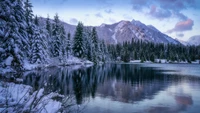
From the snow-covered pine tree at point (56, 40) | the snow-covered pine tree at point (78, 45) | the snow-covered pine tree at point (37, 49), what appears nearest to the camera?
the snow-covered pine tree at point (37, 49)

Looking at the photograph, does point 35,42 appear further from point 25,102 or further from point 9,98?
point 25,102

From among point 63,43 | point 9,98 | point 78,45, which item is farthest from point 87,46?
point 9,98

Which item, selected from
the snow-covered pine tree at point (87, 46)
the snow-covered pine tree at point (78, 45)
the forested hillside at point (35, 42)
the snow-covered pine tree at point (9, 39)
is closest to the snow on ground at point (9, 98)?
the forested hillside at point (35, 42)

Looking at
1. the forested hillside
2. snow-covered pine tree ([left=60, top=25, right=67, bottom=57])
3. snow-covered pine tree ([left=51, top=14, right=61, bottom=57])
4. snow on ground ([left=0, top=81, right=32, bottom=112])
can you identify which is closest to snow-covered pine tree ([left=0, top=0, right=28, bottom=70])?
the forested hillside

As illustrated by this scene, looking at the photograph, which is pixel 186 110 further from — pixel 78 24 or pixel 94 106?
pixel 78 24

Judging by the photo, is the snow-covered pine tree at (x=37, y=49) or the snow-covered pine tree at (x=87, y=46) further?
the snow-covered pine tree at (x=87, y=46)

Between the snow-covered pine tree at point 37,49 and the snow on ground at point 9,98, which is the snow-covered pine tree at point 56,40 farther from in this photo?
the snow on ground at point 9,98

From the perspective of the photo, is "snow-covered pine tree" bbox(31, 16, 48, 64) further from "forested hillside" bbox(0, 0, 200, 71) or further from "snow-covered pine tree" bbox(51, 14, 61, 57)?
"snow-covered pine tree" bbox(51, 14, 61, 57)

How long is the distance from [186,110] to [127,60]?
406 feet

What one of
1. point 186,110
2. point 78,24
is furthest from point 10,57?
point 78,24

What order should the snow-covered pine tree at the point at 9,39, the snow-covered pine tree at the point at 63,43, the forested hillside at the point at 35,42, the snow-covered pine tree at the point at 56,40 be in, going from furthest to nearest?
the snow-covered pine tree at the point at 63,43, the snow-covered pine tree at the point at 56,40, the forested hillside at the point at 35,42, the snow-covered pine tree at the point at 9,39

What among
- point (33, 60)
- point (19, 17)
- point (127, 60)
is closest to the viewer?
point (19, 17)

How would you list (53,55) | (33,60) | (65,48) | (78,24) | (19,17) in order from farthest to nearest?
(78,24), (65,48), (53,55), (33,60), (19,17)

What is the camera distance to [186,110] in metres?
11.5
